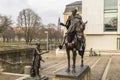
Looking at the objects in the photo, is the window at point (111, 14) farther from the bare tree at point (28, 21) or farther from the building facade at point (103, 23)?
the bare tree at point (28, 21)

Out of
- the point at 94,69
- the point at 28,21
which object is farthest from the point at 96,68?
the point at 28,21

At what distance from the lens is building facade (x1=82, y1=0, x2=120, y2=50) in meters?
33.9

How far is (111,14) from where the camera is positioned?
34000 millimetres

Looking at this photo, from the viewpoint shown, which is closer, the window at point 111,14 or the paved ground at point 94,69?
the paved ground at point 94,69

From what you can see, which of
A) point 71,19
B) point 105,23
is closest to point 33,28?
point 105,23

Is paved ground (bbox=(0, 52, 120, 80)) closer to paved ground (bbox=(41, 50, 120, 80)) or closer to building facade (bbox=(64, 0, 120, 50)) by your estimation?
paved ground (bbox=(41, 50, 120, 80))

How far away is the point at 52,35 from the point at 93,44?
32.3 m

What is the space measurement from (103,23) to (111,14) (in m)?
1.86

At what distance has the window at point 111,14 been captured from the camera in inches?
1331

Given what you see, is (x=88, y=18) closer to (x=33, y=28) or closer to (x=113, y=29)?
(x=113, y=29)

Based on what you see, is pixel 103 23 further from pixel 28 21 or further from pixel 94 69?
pixel 28 21

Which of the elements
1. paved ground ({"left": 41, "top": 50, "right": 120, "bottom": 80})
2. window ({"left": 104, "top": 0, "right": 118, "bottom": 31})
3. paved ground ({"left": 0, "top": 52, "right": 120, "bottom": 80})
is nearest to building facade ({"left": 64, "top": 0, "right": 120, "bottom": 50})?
window ({"left": 104, "top": 0, "right": 118, "bottom": 31})

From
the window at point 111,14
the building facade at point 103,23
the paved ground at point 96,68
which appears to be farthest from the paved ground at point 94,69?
the window at point 111,14

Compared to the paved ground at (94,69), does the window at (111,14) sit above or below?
above
